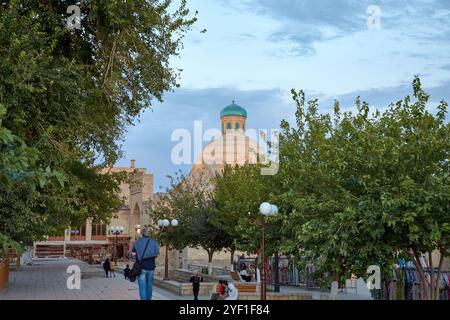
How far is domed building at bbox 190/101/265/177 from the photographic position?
77.8 m

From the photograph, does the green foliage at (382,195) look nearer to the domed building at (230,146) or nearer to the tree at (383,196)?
the tree at (383,196)

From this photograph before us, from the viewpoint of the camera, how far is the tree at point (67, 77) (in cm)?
1259

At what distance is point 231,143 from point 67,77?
68.2m

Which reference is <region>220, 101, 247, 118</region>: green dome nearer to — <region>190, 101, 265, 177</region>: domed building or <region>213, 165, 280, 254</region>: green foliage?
<region>190, 101, 265, 177</region>: domed building

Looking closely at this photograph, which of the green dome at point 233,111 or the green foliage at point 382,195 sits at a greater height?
the green dome at point 233,111

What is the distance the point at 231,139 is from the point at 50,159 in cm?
6899

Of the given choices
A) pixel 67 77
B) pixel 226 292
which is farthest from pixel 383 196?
pixel 67 77

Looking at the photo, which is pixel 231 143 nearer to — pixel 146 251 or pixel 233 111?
pixel 233 111

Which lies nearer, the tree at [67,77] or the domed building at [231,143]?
the tree at [67,77]

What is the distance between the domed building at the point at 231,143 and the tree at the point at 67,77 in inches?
2203

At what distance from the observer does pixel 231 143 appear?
81500 mm

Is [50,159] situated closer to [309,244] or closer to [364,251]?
[309,244]

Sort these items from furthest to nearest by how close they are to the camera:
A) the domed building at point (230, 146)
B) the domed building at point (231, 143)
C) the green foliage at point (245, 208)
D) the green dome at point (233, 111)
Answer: the green dome at point (233, 111) → the domed building at point (231, 143) → the domed building at point (230, 146) → the green foliage at point (245, 208)

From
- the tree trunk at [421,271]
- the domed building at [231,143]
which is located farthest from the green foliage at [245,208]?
Answer: the domed building at [231,143]
